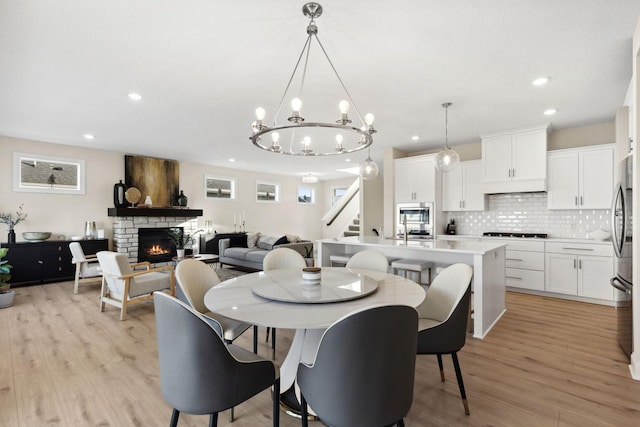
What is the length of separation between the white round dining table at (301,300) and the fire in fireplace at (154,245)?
5502mm

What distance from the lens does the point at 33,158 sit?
18.6 ft

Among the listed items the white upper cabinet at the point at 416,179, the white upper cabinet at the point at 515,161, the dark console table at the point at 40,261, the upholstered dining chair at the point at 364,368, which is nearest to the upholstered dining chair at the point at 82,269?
the dark console table at the point at 40,261

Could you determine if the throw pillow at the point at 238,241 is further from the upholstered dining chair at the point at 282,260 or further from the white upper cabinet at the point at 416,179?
the upholstered dining chair at the point at 282,260

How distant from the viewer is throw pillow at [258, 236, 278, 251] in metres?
6.62

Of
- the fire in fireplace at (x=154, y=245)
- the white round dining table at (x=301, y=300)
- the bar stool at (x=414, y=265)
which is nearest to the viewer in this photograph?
the white round dining table at (x=301, y=300)

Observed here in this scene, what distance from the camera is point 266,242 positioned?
22.0 ft

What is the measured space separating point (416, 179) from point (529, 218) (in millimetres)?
1916

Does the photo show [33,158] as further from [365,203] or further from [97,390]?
[365,203]

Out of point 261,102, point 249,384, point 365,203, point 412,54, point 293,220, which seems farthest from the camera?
point 293,220

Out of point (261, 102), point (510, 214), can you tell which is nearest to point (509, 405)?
point (261, 102)

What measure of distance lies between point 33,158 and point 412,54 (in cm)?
666

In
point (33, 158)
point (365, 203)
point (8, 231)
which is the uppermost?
point (33, 158)

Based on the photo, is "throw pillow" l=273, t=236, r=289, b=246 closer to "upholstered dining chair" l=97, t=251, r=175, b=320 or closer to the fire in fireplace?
"upholstered dining chair" l=97, t=251, r=175, b=320

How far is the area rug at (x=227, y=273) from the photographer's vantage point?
6.08m
